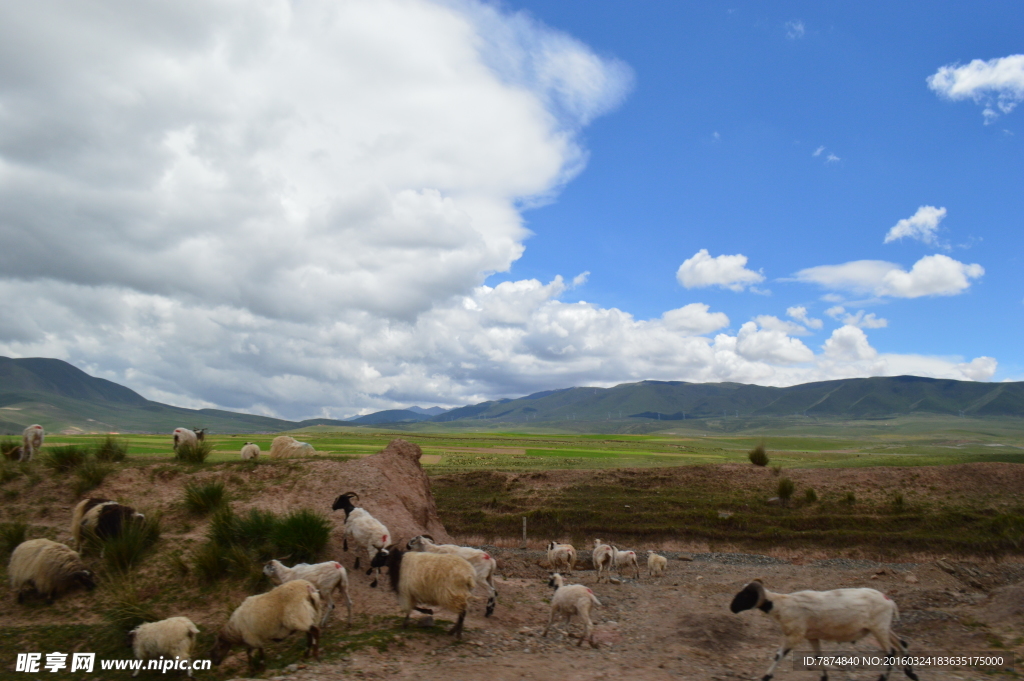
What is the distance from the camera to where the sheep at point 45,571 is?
36.7 ft

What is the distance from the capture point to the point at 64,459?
1670cm

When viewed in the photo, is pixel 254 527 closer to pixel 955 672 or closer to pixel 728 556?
pixel 955 672

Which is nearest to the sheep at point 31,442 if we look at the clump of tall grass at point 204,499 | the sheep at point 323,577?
the clump of tall grass at point 204,499

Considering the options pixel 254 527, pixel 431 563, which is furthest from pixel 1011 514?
pixel 254 527

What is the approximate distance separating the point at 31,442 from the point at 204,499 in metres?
11.2

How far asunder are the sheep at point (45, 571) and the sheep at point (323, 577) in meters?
4.74

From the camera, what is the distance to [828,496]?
3347cm

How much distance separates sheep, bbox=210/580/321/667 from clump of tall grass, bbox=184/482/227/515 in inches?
241

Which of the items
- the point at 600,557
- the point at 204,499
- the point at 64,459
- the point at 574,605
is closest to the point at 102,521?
the point at 204,499

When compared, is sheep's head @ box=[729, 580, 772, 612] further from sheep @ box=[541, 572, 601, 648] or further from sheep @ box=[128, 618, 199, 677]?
sheep @ box=[128, 618, 199, 677]

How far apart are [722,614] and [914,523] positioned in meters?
23.8

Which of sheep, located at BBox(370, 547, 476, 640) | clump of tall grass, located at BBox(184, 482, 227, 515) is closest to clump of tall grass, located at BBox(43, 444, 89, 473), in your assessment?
clump of tall grass, located at BBox(184, 482, 227, 515)

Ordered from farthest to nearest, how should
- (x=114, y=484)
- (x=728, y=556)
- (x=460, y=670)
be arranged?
(x=728, y=556) → (x=114, y=484) → (x=460, y=670)

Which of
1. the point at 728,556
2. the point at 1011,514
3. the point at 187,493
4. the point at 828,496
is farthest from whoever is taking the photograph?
the point at 828,496
